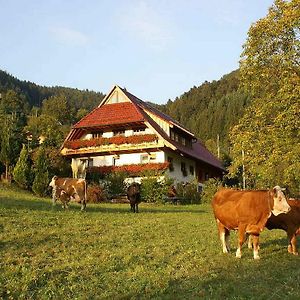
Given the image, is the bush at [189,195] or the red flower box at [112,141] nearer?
the bush at [189,195]

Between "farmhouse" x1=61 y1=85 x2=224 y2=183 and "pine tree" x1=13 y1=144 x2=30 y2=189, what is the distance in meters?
7.09

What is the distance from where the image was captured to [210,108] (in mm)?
139000

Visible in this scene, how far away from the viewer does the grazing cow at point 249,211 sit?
490 inches

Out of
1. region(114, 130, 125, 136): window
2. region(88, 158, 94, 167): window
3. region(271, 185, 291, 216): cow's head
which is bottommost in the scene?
region(271, 185, 291, 216): cow's head

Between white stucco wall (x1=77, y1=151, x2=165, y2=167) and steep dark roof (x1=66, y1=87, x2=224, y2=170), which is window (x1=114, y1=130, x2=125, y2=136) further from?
white stucco wall (x1=77, y1=151, x2=165, y2=167)

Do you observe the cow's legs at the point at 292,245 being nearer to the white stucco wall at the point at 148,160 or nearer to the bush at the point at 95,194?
the bush at the point at 95,194

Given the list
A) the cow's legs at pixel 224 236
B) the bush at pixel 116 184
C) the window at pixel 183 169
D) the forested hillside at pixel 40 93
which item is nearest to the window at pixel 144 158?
the bush at pixel 116 184

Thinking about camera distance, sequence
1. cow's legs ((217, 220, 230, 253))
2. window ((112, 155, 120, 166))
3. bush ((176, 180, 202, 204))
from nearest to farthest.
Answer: cow's legs ((217, 220, 230, 253))
bush ((176, 180, 202, 204))
window ((112, 155, 120, 166))

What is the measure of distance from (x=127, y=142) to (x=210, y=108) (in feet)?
317

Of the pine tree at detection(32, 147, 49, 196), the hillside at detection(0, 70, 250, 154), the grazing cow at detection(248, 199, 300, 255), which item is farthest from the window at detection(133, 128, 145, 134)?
the hillside at detection(0, 70, 250, 154)

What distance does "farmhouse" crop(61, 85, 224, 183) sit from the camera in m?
44.5

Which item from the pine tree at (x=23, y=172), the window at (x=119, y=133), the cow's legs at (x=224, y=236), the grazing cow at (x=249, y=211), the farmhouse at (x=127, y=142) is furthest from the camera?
the window at (x=119, y=133)

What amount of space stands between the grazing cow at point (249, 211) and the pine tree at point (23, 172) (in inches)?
1102

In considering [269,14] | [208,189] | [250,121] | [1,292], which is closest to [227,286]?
[1,292]
